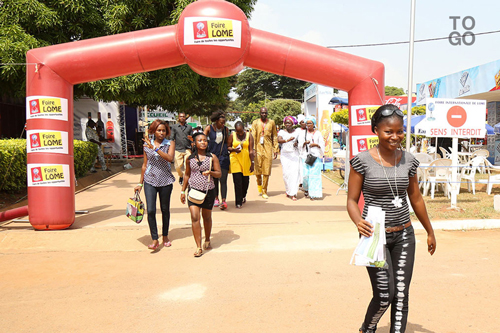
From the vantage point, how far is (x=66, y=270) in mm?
4898

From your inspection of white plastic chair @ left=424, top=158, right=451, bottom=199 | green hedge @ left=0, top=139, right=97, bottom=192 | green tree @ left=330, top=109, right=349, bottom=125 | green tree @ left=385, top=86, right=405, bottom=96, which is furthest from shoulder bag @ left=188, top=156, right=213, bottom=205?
green tree @ left=385, top=86, right=405, bottom=96

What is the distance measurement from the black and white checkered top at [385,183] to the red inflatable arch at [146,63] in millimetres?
4067

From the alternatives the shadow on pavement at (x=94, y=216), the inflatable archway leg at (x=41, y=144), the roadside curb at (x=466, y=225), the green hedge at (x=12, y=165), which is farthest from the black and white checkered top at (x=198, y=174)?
the green hedge at (x=12, y=165)

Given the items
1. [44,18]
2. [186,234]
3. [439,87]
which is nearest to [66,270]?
[186,234]

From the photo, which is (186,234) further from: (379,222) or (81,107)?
(81,107)

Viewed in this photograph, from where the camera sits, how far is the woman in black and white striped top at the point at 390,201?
275cm

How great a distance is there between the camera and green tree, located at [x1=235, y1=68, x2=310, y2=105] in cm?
5903

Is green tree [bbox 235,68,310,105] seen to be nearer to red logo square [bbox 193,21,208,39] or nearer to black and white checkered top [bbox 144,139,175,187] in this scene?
red logo square [bbox 193,21,208,39]

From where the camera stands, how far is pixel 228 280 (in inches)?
176

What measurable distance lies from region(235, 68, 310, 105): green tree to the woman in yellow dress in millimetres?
50944

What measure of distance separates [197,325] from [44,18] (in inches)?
427

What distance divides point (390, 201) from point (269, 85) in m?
58.6

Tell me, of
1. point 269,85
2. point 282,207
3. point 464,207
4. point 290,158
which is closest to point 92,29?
point 290,158

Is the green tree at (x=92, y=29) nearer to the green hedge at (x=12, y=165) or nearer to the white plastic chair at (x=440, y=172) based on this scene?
the green hedge at (x=12, y=165)
